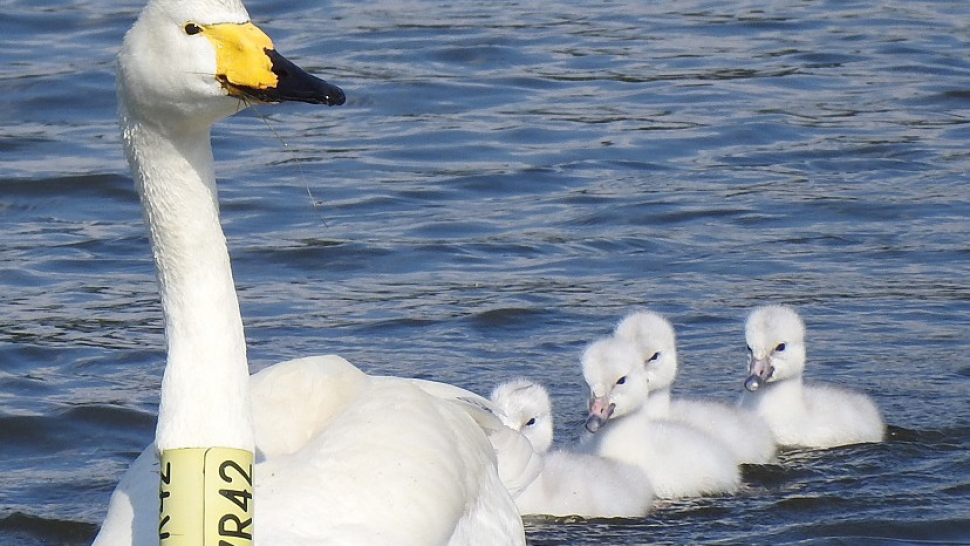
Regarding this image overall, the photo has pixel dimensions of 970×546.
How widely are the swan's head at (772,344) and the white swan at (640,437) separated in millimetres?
376

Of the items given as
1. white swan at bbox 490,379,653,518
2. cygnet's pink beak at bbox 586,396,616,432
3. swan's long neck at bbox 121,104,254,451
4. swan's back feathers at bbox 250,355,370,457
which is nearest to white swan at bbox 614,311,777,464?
cygnet's pink beak at bbox 586,396,616,432

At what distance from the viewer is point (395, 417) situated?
509 centimetres

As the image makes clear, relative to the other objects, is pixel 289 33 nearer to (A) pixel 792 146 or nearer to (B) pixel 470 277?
(A) pixel 792 146

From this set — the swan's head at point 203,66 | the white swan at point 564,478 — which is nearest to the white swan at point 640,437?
the white swan at point 564,478

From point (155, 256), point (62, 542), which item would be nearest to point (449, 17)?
point (62, 542)

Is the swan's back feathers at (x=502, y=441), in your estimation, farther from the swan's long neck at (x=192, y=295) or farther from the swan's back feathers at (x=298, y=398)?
the swan's long neck at (x=192, y=295)

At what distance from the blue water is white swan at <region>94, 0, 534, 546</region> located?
1259 millimetres

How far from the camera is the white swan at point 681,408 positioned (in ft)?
22.9

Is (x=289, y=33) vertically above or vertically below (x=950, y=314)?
above

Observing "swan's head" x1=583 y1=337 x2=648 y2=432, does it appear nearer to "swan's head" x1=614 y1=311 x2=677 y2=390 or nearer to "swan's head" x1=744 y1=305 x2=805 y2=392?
"swan's head" x1=614 y1=311 x2=677 y2=390

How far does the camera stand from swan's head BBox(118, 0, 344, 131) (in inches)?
146

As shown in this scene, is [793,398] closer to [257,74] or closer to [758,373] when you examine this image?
[758,373]

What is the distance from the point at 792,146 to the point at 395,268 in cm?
308

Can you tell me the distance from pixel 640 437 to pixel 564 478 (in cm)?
60
